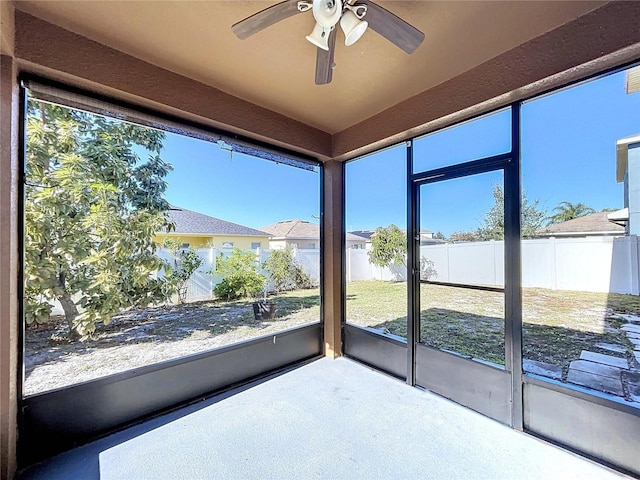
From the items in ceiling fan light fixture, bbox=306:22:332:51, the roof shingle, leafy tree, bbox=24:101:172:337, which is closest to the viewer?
ceiling fan light fixture, bbox=306:22:332:51

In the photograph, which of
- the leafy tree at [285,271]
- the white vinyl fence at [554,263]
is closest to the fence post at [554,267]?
the white vinyl fence at [554,263]

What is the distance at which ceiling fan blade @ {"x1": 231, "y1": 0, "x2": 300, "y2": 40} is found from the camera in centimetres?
130

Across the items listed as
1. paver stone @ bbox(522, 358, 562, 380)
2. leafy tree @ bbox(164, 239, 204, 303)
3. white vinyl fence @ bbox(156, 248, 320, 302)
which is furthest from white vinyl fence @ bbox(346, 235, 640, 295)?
leafy tree @ bbox(164, 239, 204, 303)

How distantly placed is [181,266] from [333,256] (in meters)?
1.63

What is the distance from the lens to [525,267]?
2.03 m

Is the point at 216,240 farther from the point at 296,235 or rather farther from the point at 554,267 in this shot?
the point at 554,267

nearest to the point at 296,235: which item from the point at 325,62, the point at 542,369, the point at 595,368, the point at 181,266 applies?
the point at 181,266

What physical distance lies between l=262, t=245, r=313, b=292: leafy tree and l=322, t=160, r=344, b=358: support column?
280 millimetres

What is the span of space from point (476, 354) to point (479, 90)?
6.65 ft

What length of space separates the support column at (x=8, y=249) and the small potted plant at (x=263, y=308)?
180cm

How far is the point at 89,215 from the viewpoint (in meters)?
2.07

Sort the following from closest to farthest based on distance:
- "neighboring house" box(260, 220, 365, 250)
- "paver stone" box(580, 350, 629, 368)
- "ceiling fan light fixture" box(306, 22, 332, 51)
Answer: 1. "ceiling fan light fixture" box(306, 22, 332, 51)
2. "paver stone" box(580, 350, 629, 368)
3. "neighboring house" box(260, 220, 365, 250)

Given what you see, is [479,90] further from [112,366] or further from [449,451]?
[112,366]

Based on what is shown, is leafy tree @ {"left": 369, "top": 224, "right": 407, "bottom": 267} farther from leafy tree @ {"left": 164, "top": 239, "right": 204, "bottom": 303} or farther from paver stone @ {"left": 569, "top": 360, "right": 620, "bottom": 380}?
leafy tree @ {"left": 164, "top": 239, "right": 204, "bottom": 303}
